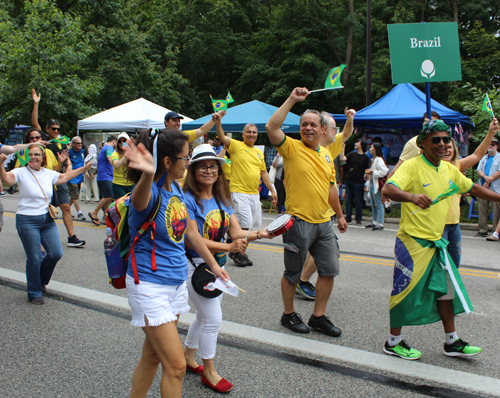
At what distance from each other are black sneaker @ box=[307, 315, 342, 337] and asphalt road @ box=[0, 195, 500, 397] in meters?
0.06

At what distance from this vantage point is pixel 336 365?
3.54 m

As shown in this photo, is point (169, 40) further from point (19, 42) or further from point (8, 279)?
point (8, 279)

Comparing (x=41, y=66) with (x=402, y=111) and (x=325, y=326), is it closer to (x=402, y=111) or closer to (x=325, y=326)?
(x=402, y=111)

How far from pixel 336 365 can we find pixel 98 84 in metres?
20.3

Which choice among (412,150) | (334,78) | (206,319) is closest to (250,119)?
(412,150)

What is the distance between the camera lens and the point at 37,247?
4988mm

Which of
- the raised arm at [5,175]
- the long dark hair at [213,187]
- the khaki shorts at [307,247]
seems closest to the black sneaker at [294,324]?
the khaki shorts at [307,247]

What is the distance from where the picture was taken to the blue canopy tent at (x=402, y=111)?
13242 mm

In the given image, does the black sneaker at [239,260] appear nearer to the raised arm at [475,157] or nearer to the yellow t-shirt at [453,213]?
the yellow t-shirt at [453,213]

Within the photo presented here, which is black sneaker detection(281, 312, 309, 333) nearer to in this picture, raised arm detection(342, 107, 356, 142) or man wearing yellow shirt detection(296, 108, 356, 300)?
man wearing yellow shirt detection(296, 108, 356, 300)

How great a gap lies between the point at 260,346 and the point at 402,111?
450 inches

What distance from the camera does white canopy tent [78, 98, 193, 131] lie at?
16.1m

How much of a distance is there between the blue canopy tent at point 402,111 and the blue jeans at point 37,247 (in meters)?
10.0

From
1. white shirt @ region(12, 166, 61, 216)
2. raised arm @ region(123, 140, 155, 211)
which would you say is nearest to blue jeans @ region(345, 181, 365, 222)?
white shirt @ region(12, 166, 61, 216)
